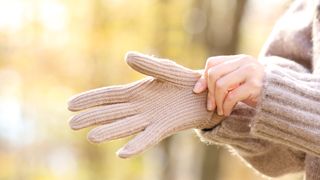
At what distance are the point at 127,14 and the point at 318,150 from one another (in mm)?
3547

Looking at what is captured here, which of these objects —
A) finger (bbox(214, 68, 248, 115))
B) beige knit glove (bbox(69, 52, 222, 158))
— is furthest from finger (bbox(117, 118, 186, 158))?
finger (bbox(214, 68, 248, 115))

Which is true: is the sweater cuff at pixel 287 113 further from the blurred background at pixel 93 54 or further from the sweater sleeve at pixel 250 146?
the blurred background at pixel 93 54

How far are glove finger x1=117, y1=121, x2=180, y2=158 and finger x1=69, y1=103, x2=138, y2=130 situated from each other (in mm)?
43

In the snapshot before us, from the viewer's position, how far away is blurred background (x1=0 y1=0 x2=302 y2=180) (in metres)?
4.23

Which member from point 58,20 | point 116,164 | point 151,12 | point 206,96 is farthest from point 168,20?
point 206,96

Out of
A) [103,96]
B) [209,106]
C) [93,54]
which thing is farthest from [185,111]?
[93,54]

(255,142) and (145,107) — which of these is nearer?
(145,107)

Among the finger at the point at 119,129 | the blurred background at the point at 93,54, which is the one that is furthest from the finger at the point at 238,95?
the blurred background at the point at 93,54

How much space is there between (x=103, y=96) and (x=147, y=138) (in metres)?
0.10

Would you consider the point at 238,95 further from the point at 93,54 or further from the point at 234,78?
the point at 93,54

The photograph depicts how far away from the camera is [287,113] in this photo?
3.92 ft

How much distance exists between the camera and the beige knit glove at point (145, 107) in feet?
3.86

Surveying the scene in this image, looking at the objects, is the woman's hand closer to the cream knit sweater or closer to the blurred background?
the cream knit sweater

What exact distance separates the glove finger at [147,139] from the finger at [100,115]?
4 cm
